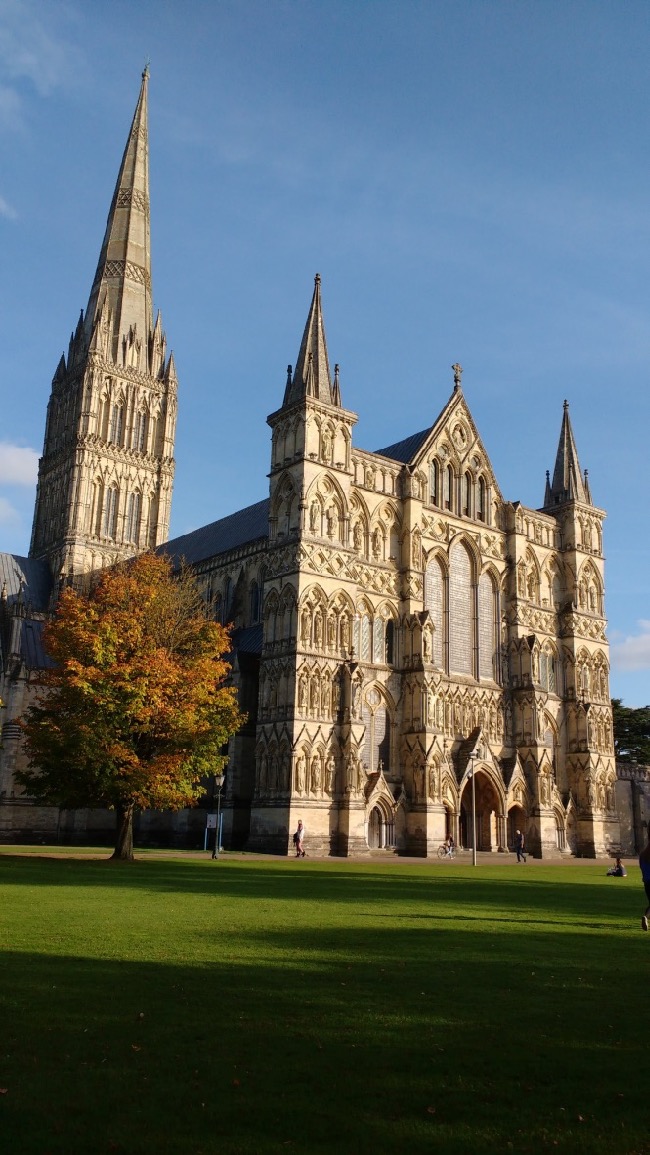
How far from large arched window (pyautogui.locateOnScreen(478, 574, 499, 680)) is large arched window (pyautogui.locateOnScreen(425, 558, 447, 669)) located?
3035mm

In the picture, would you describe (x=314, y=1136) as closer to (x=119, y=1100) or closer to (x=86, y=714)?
(x=119, y=1100)

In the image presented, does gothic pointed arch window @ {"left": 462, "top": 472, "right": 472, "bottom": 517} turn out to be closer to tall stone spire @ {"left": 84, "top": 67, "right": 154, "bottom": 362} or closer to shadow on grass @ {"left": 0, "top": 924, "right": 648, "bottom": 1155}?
tall stone spire @ {"left": 84, "top": 67, "right": 154, "bottom": 362}

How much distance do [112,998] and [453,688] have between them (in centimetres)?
4432

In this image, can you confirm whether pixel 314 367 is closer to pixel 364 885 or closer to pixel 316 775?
pixel 316 775

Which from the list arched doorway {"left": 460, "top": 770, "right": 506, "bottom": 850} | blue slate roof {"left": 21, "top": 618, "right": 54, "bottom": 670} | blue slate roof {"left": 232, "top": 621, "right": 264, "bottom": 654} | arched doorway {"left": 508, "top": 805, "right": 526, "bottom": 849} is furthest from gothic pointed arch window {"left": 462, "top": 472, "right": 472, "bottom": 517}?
blue slate roof {"left": 21, "top": 618, "right": 54, "bottom": 670}

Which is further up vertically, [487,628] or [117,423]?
[117,423]

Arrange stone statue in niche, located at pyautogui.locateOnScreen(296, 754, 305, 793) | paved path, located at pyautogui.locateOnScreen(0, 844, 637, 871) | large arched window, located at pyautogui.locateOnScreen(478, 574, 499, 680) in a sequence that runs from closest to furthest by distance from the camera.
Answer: paved path, located at pyautogui.locateOnScreen(0, 844, 637, 871) → stone statue in niche, located at pyautogui.locateOnScreen(296, 754, 305, 793) → large arched window, located at pyautogui.locateOnScreen(478, 574, 499, 680)

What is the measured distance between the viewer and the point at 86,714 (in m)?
29.9

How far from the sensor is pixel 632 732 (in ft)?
276

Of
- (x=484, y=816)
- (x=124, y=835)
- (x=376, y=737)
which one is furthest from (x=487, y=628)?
(x=124, y=835)

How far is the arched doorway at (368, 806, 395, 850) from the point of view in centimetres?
4653

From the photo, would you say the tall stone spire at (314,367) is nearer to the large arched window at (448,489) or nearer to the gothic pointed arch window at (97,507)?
the large arched window at (448,489)

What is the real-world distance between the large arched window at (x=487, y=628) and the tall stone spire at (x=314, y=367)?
15073mm

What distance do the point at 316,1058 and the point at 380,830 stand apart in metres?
40.6
